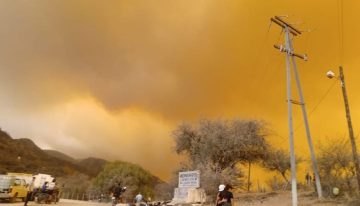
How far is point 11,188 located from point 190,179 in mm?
16242

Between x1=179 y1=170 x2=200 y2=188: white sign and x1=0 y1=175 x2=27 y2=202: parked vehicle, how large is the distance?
14754 millimetres

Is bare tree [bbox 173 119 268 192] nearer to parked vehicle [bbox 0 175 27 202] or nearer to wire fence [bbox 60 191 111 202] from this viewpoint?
parked vehicle [bbox 0 175 27 202]

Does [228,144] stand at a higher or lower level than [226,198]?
higher

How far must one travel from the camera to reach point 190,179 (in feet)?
114

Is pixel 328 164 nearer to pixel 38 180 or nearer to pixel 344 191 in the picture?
pixel 344 191

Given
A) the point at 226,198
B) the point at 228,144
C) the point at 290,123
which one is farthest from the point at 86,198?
the point at 226,198

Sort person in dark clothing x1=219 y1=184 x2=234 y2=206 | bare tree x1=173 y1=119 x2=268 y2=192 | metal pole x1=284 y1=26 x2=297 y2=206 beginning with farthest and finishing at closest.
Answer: bare tree x1=173 y1=119 x2=268 y2=192, metal pole x1=284 y1=26 x2=297 y2=206, person in dark clothing x1=219 y1=184 x2=234 y2=206

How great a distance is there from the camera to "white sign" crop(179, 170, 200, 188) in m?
34.2

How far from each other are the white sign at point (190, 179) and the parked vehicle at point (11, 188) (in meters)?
14.8

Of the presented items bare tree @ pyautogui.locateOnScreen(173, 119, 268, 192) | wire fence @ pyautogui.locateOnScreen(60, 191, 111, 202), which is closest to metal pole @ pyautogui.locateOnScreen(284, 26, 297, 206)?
bare tree @ pyautogui.locateOnScreen(173, 119, 268, 192)

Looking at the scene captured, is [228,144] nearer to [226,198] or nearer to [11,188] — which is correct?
[11,188]

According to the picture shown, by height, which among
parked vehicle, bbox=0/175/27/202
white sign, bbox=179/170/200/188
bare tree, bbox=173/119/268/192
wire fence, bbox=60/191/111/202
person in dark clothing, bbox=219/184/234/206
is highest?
bare tree, bbox=173/119/268/192

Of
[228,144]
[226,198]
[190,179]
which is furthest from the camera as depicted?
[228,144]

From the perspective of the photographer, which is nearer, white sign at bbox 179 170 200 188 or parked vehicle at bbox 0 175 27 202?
parked vehicle at bbox 0 175 27 202
